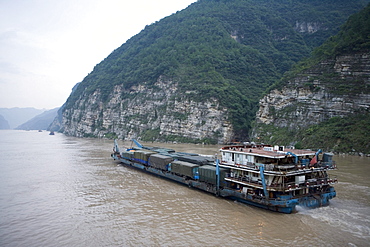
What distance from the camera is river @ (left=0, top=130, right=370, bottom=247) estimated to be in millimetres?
15969

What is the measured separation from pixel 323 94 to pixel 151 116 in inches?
2453

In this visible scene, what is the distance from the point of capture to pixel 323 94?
195 feet

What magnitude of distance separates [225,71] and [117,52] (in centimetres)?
9388

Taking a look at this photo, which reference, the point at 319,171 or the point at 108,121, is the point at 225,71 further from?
the point at 319,171

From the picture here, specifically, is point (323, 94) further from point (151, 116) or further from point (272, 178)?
point (151, 116)

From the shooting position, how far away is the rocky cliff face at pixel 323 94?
55219 mm

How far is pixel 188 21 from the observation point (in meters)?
134

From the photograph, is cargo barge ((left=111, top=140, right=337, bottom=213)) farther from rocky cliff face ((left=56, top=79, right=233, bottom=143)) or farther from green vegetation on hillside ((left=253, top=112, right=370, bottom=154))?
rocky cliff face ((left=56, top=79, right=233, bottom=143))

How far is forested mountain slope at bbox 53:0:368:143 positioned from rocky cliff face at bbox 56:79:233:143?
1.09 ft

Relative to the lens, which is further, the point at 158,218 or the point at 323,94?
the point at 323,94

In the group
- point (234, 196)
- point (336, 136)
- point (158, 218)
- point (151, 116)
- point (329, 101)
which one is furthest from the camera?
point (151, 116)

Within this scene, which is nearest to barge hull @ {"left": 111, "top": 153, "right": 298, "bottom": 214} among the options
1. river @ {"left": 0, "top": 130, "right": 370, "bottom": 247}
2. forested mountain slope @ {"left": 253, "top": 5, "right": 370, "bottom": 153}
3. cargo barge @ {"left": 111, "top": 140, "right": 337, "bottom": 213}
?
cargo barge @ {"left": 111, "top": 140, "right": 337, "bottom": 213}

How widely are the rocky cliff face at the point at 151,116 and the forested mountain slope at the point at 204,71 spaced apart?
0.33 metres

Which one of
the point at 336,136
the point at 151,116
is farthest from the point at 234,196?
the point at 151,116
